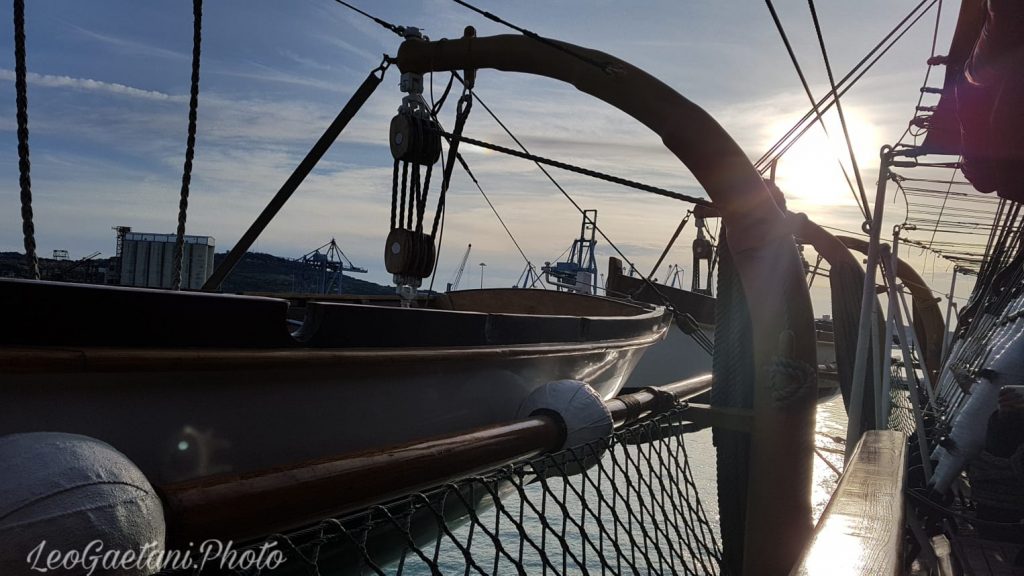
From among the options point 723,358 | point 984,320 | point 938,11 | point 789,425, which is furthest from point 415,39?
point 984,320

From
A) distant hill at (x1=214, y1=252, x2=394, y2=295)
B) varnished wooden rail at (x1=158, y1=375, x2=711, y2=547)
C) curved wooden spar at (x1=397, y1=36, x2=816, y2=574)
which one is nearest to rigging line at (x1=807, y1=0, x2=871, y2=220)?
curved wooden spar at (x1=397, y1=36, x2=816, y2=574)

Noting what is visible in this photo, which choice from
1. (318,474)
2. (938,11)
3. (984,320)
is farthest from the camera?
(984,320)

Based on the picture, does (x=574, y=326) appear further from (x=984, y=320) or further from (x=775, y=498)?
(x=984, y=320)

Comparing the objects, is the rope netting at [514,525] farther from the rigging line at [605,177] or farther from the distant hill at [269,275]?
the distant hill at [269,275]

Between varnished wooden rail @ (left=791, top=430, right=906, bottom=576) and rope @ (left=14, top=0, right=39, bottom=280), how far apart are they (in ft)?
9.13

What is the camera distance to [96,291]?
6.81 ft

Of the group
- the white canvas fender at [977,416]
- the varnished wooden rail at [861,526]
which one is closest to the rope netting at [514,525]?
the varnished wooden rail at [861,526]

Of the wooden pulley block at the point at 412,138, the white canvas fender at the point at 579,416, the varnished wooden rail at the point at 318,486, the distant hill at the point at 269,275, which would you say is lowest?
the distant hill at the point at 269,275

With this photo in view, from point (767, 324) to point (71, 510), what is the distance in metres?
2.94

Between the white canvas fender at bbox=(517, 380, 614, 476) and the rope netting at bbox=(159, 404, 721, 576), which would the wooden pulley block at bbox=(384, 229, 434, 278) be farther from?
the white canvas fender at bbox=(517, 380, 614, 476)

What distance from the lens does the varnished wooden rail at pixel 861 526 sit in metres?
1.37

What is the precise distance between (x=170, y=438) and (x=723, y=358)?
2447 millimetres

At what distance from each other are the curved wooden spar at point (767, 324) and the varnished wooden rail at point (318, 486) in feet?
5.83

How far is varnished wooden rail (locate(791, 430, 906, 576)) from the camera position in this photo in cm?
137
